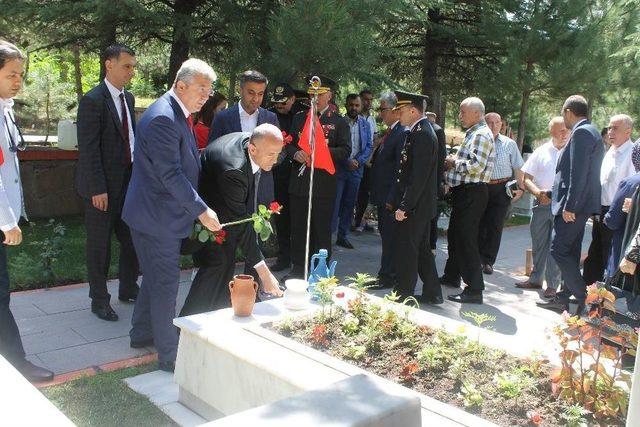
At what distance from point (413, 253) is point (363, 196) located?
12.7 feet

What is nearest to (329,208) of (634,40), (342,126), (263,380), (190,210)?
(342,126)

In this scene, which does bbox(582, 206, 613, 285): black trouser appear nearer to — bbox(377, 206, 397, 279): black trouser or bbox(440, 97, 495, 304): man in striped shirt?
bbox(440, 97, 495, 304): man in striped shirt

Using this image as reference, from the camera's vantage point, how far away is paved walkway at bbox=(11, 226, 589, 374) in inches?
164

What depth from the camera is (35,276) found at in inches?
224

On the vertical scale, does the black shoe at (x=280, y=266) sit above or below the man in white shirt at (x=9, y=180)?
below

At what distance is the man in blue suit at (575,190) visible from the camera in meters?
5.31

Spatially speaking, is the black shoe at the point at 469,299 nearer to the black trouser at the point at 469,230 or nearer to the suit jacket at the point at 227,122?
the black trouser at the point at 469,230

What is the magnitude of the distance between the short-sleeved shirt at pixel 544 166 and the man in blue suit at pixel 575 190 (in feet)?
2.46

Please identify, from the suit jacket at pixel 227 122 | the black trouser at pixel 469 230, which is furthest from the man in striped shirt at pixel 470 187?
the suit jacket at pixel 227 122

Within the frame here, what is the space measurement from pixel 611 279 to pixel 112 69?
430cm

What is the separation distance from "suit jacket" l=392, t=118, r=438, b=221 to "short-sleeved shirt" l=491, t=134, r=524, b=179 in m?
1.67

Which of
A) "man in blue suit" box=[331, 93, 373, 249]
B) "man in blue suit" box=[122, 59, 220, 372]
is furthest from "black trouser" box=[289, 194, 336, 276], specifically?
"man in blue suit" box=[122, 59, 220, 372]

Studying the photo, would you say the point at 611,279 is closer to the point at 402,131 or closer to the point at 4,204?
the point at 402,131

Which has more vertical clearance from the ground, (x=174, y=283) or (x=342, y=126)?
(x=342, y=126)
